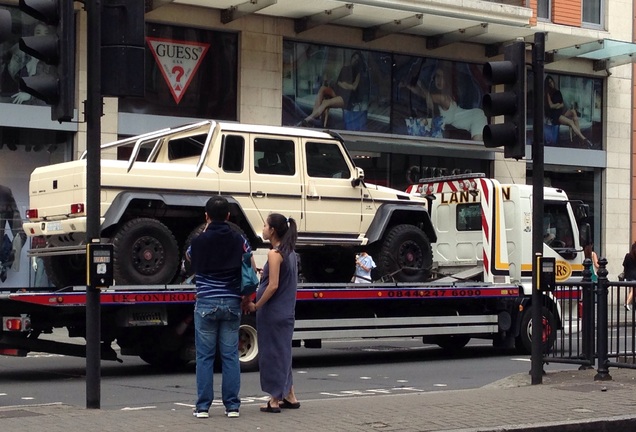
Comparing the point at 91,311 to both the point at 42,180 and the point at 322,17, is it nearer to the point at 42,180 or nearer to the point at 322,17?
the point at 42,180

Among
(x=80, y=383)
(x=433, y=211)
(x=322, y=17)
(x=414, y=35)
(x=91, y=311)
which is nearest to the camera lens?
(x=91, y=311)

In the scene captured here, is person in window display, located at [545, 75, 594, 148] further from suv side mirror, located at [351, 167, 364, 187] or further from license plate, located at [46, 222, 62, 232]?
license plate, located at [46, 222, 62, 232]

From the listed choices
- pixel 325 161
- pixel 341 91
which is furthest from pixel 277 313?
pixel 341 91

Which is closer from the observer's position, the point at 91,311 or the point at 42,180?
the point at 91,311

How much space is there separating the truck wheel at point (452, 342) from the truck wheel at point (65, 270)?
19.4 feet

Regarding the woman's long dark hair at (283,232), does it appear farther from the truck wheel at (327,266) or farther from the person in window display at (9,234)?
the person in window display at (9,234)

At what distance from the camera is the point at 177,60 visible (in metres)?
24.4

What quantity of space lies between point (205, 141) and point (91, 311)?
19.7 feet

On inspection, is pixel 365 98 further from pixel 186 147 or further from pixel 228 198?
pixel 228 198

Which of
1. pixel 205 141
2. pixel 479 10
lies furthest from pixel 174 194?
pixel 479 10

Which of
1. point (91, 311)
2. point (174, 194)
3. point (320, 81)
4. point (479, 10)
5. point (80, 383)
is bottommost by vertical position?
point (80, 383)

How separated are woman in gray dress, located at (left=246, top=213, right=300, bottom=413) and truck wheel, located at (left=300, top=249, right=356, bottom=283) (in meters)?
6.70

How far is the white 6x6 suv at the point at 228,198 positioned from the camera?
1438 cm

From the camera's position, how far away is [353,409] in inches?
395
